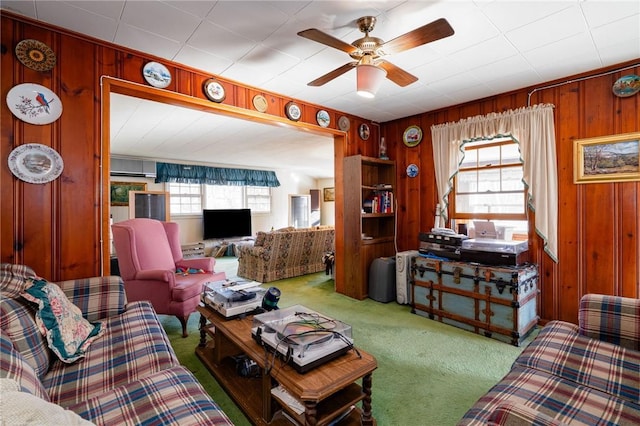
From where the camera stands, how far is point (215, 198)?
8008 millimetres

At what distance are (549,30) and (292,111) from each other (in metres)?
2.27

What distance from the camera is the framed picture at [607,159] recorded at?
251 cm

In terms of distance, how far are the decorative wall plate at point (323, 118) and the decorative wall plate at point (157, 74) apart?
166cm

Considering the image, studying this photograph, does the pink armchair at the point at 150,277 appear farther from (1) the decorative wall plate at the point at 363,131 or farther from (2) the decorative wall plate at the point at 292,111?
(1) the decorative wall plate at the point at 363,131

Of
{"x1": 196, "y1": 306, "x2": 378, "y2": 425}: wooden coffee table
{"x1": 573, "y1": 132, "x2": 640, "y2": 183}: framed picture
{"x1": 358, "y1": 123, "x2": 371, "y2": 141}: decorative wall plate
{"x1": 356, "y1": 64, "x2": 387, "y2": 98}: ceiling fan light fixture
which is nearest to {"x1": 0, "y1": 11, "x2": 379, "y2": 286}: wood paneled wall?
{"x1": 196, "y1": 306, "x2": 378, "y2": 425}: wooden coffee table

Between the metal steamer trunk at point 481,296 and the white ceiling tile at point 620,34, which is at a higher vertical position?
the white ceiling tile at point 620,34

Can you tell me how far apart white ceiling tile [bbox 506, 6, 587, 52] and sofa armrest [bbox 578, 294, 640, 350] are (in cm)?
172

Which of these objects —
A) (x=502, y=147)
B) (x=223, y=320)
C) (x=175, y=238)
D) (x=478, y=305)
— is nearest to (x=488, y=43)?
(x=502, y=147)

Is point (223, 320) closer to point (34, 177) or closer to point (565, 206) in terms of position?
point (34, 177)

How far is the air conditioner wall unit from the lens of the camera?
248 inches

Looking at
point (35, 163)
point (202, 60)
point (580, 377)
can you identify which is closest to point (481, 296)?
point (580, 377)

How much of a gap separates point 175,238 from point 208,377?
79.7 inches

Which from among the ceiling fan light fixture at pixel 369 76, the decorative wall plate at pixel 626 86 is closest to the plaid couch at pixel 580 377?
the ceiling fan light fixture at pixel 369 76

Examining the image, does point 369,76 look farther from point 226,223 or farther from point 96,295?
point 226,223
